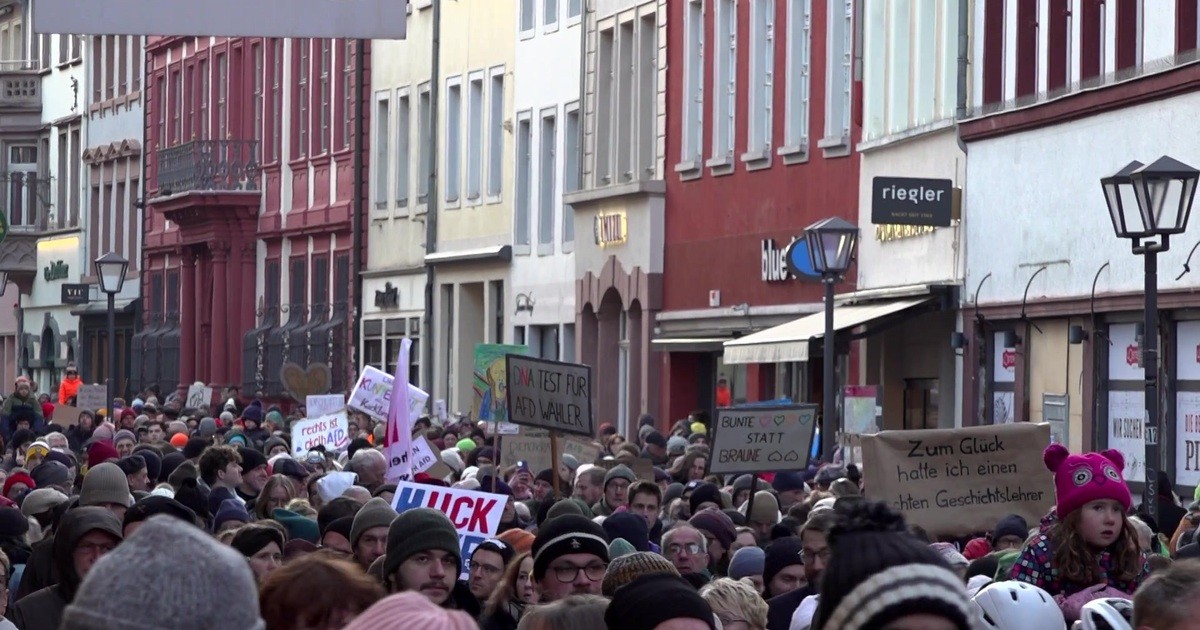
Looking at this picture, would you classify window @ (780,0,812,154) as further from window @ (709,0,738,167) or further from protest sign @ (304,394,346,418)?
protest sign @ (304,394,346,418)

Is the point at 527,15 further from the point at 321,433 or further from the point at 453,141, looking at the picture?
the point at 321,433

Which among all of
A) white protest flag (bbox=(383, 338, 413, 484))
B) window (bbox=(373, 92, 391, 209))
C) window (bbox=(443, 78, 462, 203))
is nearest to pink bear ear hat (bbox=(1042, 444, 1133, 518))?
white protest flag (bbox=(383, 338, 413, 484))

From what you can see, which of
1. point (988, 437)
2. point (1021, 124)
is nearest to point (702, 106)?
point (1021, 124)

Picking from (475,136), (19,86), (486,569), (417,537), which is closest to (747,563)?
(486,569)

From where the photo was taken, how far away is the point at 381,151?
51.2 m

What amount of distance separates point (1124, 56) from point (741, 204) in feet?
38.1

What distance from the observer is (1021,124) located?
2638cm

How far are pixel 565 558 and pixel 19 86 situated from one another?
218 feet

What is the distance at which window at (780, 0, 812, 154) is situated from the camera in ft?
109

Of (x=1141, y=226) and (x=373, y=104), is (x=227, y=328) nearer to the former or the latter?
(x=373, y=104)

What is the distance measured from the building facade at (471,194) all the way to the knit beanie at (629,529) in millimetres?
31798

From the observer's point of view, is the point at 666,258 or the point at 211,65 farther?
the point at 211,65

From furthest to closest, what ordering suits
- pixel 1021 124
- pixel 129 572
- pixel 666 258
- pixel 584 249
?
1. pixel 584 249
2. pixel 666 258
3. pixel 1021 124
4. pixel 129 572

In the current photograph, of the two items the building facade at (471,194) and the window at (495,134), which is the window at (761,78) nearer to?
the building facade at (471,194)
